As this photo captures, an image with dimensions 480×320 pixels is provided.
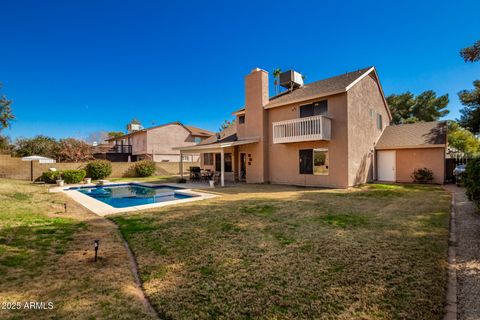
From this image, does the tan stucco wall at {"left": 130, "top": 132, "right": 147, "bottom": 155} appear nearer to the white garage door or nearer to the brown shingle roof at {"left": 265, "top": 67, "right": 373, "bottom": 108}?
the brown shingle roof at {"left": 265, "top": 67, "right": 373, "bottom": 108}

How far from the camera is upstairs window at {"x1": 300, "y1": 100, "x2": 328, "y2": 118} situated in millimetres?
14500

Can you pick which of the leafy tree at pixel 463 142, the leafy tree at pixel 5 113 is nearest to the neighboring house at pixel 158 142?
the leafy tree at pixel 5 113

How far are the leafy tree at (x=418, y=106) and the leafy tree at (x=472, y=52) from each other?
30.1m

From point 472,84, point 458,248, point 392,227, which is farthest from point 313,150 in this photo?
point 472,84

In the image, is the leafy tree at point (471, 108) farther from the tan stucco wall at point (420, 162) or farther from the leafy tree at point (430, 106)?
the tan stucco wall at point (420, 162)

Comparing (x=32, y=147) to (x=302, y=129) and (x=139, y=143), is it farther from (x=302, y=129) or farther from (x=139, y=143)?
(x=302, y=129)

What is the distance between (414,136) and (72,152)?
31.0 metres

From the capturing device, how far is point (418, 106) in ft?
106

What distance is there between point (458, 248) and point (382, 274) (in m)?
2.58

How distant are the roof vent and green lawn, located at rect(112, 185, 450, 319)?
13652 mm

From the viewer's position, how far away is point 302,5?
48.9 ft

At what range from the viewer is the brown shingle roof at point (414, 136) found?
15472mm

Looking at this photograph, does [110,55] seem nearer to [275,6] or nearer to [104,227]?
[275,6]

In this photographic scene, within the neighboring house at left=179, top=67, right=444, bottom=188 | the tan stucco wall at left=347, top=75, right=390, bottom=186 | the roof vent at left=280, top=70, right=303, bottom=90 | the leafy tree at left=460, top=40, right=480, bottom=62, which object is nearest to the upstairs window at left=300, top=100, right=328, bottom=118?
the neighboring house at left=179, top=67, right=444, bottom=188
